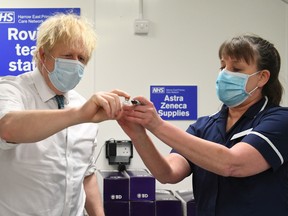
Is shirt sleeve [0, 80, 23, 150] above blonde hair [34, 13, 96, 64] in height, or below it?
below

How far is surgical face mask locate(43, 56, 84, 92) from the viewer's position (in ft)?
4.15

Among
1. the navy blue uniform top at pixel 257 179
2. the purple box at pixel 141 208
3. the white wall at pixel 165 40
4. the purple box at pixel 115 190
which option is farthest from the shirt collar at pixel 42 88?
the white wall at pixel 165 40

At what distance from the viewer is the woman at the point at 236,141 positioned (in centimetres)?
115

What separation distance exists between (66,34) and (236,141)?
0.73 meters

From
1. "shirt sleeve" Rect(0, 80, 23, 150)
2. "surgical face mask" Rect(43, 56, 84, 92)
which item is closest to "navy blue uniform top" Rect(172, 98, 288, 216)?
"surgical face mask" Rect(43, 56, 84, 92)

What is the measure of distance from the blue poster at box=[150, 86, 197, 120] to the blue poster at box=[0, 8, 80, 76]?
0.85 metres

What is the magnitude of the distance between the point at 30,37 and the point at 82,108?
1.74m

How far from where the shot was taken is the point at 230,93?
1.34 meters

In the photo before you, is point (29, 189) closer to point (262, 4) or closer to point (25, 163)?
point (25, 163)

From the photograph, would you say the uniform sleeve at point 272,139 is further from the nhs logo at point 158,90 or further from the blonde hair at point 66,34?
the nhs logo at point 158,90

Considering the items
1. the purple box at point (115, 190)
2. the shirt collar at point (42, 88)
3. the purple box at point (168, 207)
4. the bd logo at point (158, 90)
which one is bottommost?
the purple box at point (168, 207)

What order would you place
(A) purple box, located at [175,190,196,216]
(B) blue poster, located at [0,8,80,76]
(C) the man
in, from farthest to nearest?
(B) blue poster, located at [0,8,80,76]
(A) purple box, located at [175,190,196,216]
(C) the man

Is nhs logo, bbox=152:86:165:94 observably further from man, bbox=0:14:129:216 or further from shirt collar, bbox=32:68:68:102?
shirt collar, bbox=32:68:68:102

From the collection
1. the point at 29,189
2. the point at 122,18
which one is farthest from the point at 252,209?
the point at 122,18
